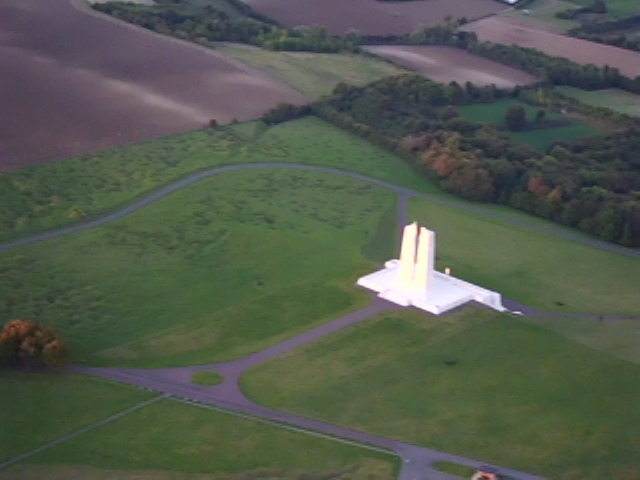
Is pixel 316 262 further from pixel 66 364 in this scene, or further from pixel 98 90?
pixel 98 90

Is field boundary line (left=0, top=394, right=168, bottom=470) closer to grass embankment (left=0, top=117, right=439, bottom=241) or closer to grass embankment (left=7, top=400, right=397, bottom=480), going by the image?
grass embankment (left=7, top=400, right=397, bottom=480)

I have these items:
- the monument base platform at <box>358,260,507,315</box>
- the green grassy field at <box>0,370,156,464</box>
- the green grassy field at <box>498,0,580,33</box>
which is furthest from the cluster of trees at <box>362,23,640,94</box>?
the green grassy field at <box>0,370,156,464</box>

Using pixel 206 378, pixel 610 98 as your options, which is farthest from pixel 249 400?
pixel 610 98

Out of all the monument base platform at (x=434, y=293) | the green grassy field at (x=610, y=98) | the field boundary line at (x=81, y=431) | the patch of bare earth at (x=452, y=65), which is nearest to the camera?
the field boundary line at (x=81, y=431)

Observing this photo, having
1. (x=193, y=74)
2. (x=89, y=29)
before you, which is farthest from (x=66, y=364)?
(x=89, y=29)

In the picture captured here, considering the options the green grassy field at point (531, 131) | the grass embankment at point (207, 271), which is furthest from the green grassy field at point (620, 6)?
the grass embankment at point (207, 271)

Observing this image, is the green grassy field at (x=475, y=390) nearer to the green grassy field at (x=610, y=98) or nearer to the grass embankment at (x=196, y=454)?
the grass embankment at (x=196, y=454)
